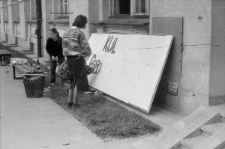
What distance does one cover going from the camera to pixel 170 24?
6629 millimetres

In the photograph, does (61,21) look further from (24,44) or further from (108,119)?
(108,119)

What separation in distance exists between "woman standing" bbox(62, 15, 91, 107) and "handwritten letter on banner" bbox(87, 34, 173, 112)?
792mm

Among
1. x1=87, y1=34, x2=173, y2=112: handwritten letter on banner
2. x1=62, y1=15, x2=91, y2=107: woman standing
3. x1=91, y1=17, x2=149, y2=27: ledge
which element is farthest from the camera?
x1=91, y1=17, x2=149, y2=27: ledge

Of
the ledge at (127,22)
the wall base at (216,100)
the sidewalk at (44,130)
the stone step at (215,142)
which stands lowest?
the sidewalk at (44,130)

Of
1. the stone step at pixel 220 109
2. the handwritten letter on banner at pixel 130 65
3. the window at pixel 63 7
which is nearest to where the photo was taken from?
the stone step at pixel 220 109

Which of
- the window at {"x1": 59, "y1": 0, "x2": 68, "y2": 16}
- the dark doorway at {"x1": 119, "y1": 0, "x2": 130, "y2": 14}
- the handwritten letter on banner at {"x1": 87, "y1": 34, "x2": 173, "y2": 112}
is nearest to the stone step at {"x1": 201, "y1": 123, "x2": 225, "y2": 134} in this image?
the handwritten letter on banner at {"x1": 87, "y1": 34, "x2": 173, "y2": 112}

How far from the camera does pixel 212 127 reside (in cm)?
532

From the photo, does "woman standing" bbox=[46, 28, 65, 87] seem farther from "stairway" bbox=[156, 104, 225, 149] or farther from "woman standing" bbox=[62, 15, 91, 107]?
"stairway" bbox=[156, 104, 225, 149]

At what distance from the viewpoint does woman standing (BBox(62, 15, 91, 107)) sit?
7133 millimetres

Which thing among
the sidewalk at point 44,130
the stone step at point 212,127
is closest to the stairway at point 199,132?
the stone step at point 212,127

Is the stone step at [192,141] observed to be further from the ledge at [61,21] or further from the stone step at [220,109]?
the ledge at [61,21]

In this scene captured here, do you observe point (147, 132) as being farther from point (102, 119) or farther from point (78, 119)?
point (78, 119)

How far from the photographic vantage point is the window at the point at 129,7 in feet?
28.7

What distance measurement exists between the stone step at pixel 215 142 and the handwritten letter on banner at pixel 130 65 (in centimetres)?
164
